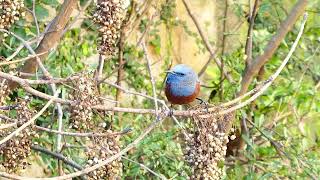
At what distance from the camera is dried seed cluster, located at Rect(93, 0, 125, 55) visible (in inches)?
80.7

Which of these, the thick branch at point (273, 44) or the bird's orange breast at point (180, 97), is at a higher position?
the thick branch at point (273, 44)

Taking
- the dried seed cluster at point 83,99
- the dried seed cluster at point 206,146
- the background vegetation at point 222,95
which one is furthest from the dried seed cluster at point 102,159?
the background vegetation at point 222,95

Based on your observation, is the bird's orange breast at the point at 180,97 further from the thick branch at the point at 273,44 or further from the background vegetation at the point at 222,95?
the thick branch at the point at 273,44

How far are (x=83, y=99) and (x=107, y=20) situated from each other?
8.9 inches

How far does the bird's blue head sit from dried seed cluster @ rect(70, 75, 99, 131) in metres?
0.79

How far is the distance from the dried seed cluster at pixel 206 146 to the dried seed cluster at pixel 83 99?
0.29 m

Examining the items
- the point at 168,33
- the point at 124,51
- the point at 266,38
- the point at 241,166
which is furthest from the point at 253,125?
the point at 168,33

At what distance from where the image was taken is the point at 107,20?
205cm

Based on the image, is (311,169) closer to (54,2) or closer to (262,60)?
(262,60)

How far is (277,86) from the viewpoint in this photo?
3.95m

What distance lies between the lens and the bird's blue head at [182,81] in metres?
2.82

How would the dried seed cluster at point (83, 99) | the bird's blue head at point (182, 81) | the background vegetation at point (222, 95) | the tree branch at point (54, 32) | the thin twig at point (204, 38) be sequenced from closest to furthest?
the dried seed cluster at point (83, 99), the tree branch at point (54, 32), the bird's blue head at point (182, 81), the background vegetation at point (222, 95), the thin twig at point (204, 38)

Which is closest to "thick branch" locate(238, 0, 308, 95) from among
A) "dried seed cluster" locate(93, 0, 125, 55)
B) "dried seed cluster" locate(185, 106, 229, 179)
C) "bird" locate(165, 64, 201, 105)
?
"bird" locate(165, 64, 201, 105)

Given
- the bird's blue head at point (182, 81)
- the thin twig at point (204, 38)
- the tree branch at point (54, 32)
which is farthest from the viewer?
the thin twig at point (204, 38)
